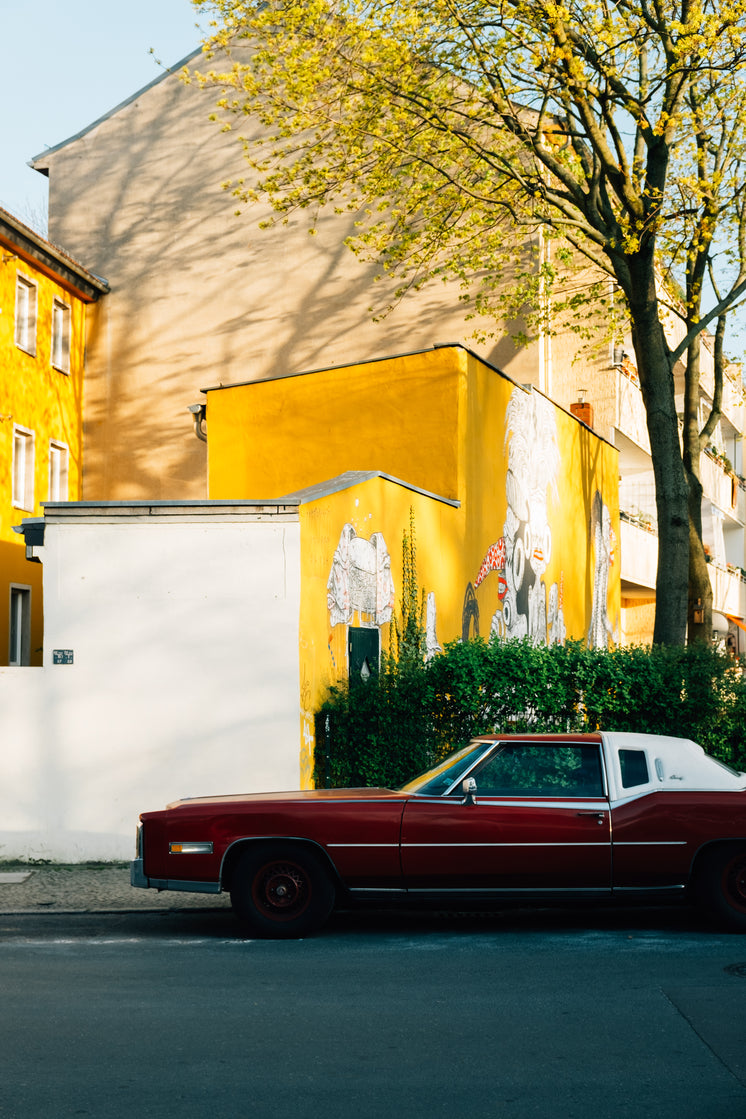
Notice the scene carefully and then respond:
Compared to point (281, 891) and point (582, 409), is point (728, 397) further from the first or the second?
point (281, 891)

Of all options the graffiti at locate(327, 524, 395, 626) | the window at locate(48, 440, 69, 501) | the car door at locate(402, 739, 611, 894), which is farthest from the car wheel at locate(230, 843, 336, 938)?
the window at locate(48, 440, 69, 501)

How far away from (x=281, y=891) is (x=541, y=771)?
6.57ft

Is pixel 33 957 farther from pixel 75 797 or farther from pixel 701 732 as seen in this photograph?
pixel 701 732

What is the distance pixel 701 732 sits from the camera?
1390cm

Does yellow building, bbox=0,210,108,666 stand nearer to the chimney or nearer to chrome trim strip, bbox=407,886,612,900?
the chimney

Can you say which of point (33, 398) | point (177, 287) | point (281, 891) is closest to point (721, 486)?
point (177, 287)

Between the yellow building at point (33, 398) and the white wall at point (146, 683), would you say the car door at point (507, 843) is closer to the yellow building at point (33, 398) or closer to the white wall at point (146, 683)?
the white wall at point (146, 683)

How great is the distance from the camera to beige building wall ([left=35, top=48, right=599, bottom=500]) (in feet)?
94.9

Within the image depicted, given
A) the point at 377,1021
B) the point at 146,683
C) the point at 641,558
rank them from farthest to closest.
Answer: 1. the point at 641,558
2. the point at 146,683
3. the point at 377,1021

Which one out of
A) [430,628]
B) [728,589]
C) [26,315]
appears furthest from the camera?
[728,589]

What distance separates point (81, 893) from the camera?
1112 cm

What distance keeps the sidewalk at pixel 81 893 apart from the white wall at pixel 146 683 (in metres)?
0.32

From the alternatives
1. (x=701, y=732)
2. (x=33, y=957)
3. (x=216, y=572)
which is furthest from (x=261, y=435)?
(x=33, y=957)

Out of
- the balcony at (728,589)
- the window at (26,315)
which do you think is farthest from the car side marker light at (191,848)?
the balcony at (728,589)
